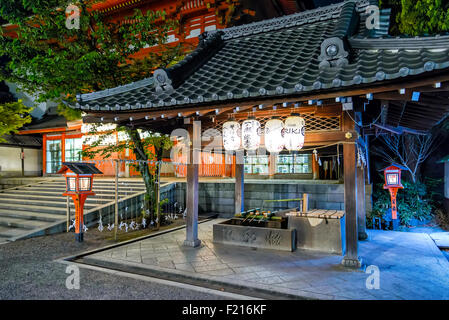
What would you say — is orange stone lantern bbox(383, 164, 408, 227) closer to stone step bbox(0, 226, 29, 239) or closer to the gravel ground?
the gravel ground

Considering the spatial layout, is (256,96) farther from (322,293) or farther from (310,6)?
(310,6)

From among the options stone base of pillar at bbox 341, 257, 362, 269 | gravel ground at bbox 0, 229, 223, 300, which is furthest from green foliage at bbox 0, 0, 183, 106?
stone base of pillar at bbox 341, 257, 362, 269

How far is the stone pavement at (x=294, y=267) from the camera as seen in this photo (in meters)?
4.85

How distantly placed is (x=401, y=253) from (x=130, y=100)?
8410 millimetres

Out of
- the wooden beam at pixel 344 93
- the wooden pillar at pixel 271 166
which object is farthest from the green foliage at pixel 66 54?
the wooden pillar at pixel 271 166

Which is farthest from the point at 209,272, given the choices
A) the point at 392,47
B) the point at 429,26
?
the point at 429,26

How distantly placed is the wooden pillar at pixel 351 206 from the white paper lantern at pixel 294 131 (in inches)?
40.1

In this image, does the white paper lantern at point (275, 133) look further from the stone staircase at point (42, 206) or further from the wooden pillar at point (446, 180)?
→ the wooden pillar at point (446, 180)

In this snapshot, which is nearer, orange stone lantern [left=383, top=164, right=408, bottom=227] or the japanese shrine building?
orange stone lantern [left=383, top=164, right=408, bottom=227]

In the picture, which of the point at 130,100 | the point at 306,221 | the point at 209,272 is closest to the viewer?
the point at 209,272

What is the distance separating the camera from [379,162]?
1431cm

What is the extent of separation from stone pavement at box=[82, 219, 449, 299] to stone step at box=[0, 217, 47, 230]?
5.04 metres

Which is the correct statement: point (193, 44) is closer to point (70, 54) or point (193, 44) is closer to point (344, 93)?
point (70, 54)

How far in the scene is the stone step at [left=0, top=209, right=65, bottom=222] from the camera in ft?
36.2
